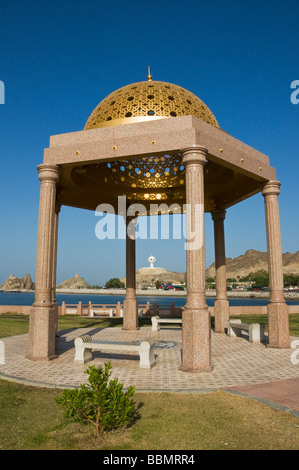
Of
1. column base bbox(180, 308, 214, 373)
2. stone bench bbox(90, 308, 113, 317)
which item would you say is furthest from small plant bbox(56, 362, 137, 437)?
stone bench bbox(90, 308, 113, 317)

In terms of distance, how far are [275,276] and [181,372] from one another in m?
6.51

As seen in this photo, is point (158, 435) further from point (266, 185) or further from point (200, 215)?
point (266, 185)

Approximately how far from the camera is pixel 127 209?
781 inches

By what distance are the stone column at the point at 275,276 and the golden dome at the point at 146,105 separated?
392 centimetres

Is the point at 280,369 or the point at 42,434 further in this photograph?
the point at 280,369

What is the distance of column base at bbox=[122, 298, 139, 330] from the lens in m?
18.4

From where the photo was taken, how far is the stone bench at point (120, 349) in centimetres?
977

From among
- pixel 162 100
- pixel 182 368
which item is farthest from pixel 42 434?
pixel 162 100

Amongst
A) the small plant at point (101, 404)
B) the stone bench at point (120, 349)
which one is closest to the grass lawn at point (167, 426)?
the small plant at point (101, 404)

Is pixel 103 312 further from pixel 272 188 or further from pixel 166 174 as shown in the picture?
pixel 272 188

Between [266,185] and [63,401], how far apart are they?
11.9 meters

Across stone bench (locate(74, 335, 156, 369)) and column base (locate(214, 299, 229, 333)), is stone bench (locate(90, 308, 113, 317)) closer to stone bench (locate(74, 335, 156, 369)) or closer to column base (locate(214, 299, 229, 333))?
column base (locate(214, 299, 229, 333))
